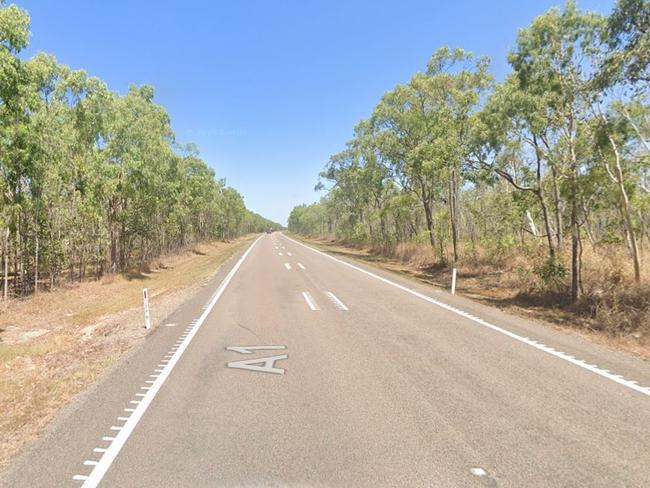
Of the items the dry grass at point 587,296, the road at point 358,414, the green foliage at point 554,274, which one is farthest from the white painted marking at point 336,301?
the green foliage at point 554,274

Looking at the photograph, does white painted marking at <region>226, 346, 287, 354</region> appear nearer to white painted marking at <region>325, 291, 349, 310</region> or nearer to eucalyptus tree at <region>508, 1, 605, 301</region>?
white painted marking at <region>325, 291, 349, 310</region>

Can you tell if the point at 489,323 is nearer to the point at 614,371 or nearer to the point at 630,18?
the point at 614,371

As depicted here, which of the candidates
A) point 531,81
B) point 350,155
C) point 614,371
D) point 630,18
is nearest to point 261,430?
point 614,371

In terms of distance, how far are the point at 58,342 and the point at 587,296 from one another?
14587 mm

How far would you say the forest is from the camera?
11164 millimetres

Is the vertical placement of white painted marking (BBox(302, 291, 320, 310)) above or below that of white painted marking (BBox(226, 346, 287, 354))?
above

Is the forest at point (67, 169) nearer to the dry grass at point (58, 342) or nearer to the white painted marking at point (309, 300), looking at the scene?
the dry grass at point (58, 342)

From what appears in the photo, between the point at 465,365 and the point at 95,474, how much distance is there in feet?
16.5

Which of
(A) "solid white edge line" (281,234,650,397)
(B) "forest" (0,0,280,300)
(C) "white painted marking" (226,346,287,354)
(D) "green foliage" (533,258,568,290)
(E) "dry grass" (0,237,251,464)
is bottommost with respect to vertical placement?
(E) "dry grass" (0,237,251,464)

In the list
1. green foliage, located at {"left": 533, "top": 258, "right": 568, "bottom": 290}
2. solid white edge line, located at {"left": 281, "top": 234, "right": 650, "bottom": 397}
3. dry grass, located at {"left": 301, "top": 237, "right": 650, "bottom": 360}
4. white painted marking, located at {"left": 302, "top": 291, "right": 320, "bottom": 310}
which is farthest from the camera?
green foliage, located at {"left": 533, "top": 258, "right": 568, "bottom": 290}

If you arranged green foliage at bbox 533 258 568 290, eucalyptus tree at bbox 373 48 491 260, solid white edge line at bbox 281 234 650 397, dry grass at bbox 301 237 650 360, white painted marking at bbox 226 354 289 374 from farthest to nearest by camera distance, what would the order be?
eucalyptus tree at bbox 373 48 491 260 < green foliage at bbox 533 258 568 290 < dry grass at bbox 301 237 650 360 < white painted marking at bbox 226 354 289 374 < solid white edge line at bbox 281 234 650 397

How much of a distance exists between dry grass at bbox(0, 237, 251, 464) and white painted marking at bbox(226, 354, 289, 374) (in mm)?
2234

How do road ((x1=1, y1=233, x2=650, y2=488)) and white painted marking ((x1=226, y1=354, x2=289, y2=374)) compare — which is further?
white painted marking ((x1=226, y1=354, x2=289, y2=374))

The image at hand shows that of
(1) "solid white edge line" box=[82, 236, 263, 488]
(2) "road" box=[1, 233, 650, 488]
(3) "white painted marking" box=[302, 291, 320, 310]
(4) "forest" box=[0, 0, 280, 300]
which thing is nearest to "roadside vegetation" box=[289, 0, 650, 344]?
(2) "road" box=[1, 233, 650, 488]
